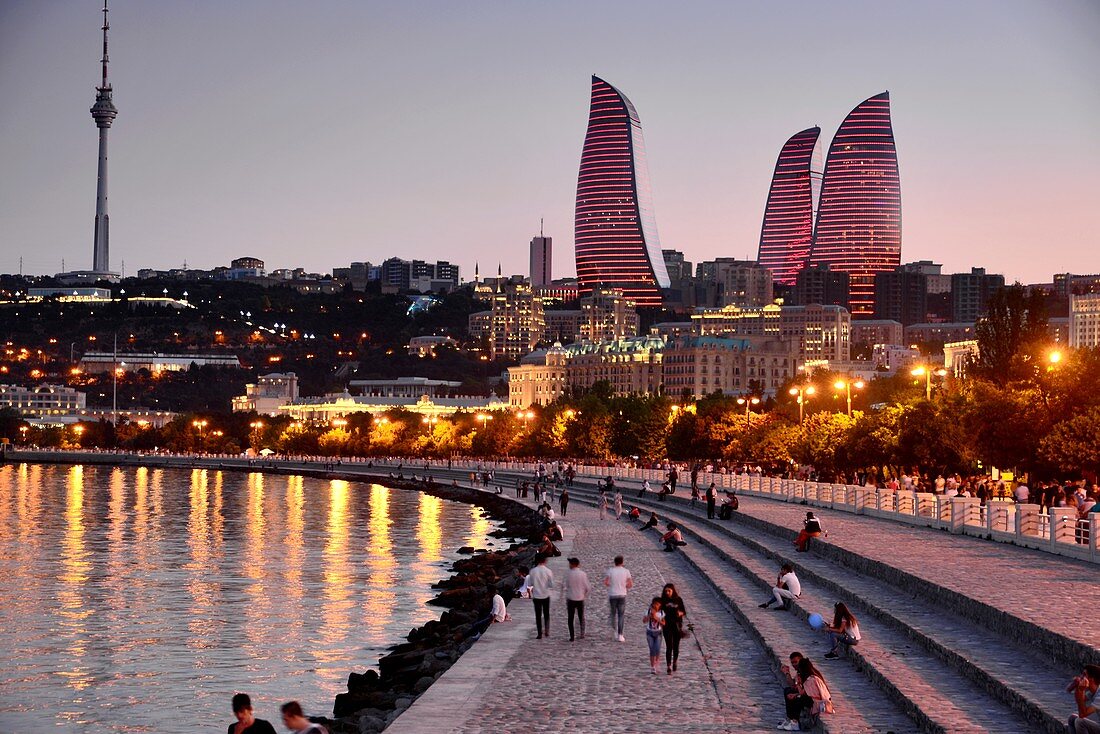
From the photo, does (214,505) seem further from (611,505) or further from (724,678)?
(724,678)

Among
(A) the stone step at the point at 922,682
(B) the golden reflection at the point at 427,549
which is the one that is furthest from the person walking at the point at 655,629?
(B) the golden reflection at the point at 427,549

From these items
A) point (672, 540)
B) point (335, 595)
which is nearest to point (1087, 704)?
point (672, 540)

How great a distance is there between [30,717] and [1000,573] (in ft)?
53.1

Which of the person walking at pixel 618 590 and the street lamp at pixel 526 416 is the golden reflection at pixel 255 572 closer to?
the person walking at pixel 618 590

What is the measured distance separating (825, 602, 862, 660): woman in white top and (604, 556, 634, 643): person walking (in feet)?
11.6

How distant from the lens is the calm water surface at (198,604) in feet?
90.6

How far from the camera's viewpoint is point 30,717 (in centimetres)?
2595

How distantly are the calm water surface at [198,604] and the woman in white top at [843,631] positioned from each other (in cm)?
928

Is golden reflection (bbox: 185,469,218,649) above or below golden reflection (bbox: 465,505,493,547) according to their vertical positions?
below

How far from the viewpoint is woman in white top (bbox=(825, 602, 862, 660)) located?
65.9ft

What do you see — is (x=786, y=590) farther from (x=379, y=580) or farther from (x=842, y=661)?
(x=379, y=580)

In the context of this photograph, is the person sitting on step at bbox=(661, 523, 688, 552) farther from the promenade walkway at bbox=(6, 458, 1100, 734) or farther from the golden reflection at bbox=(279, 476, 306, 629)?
the golden reflection at bbox=(279, 476, 306, 629)

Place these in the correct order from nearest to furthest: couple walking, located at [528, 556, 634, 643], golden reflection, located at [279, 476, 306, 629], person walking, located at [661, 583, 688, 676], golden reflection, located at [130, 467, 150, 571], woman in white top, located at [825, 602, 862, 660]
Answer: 1. woman in white top, located at [825, 602, 862, 660]
2. person walking, located at [661, 583, 688, 676]
3. couple walking, located at [528, 556, 634, 643]
4. golden reflection, located at [279, 476, 306, 629]
5. golden reflection, located at [130, 467, 150, 571]

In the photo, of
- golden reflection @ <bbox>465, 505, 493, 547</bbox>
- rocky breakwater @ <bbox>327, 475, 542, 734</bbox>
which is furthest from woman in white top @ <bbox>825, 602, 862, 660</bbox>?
golden reflection @ <bbox>465, 505, 493, 547</bbox>
